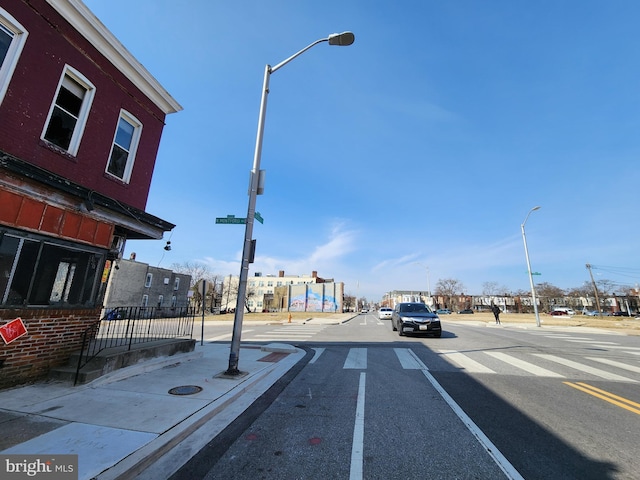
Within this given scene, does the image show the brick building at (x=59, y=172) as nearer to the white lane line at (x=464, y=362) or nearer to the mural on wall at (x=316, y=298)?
the white lane line at (x=464, y=362)

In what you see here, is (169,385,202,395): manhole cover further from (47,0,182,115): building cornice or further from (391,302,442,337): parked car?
(391,302,442,337): parked car

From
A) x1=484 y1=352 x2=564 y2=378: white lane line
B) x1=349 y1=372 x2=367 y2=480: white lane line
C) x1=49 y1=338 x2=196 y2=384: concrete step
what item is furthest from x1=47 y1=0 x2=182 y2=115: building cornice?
x1=484 y1=352 x2=564 y2=378: white lane line

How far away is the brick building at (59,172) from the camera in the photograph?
5836mm

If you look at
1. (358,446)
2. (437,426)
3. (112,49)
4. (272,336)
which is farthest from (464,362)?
(112,49)

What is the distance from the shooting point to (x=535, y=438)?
4164 millimetres

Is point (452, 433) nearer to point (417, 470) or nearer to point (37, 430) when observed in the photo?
point (417, 470)

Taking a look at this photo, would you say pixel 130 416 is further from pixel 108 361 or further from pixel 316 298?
pixel 316 298

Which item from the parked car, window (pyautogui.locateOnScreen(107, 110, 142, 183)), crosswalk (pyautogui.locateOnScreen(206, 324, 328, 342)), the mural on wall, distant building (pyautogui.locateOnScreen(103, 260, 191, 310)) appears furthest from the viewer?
the mural on wall

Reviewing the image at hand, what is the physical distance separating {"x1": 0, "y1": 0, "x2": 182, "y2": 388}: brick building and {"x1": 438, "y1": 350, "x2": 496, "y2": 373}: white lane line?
991 centimetres

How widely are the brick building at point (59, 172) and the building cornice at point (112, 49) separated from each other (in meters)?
0.02

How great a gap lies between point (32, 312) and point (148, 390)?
284 cm

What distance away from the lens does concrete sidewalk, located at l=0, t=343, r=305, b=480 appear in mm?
3480

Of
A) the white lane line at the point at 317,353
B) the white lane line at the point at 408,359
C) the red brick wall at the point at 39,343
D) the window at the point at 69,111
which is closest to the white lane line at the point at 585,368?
the white lane line at the point at 408,359

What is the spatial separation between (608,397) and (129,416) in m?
8.70
